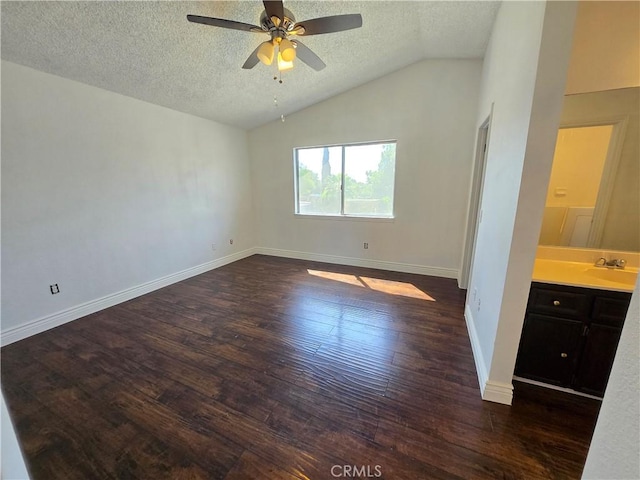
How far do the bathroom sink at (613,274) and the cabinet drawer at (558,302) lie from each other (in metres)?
0.33

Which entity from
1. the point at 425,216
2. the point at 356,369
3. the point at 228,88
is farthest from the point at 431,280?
the point at 228,88

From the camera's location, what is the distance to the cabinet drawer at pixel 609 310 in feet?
4.80

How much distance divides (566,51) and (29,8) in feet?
10.8

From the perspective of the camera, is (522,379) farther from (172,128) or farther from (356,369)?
(172,128)

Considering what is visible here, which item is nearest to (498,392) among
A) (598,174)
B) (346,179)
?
(598,174)

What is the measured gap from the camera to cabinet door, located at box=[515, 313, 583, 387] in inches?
63.5

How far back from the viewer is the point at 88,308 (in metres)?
2.82

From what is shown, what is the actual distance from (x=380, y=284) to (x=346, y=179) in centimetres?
183

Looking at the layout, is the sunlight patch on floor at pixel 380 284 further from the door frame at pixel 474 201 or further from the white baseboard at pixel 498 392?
the white baseboard at pixel 498 392

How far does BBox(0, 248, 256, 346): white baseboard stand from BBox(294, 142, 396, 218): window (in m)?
2.21

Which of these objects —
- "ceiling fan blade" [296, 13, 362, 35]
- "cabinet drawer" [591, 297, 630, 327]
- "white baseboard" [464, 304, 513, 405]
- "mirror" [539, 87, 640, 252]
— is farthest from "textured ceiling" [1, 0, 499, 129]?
"white baseboard" [464, 304, 513, 405]

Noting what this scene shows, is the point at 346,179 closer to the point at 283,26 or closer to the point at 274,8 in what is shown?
the point at 283,26

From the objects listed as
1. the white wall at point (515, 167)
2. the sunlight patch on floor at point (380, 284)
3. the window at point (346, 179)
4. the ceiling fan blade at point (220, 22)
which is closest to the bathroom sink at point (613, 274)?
the white wall at point (515, 167)

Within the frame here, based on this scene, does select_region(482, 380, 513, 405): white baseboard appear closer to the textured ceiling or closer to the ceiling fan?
the ceiling fan
